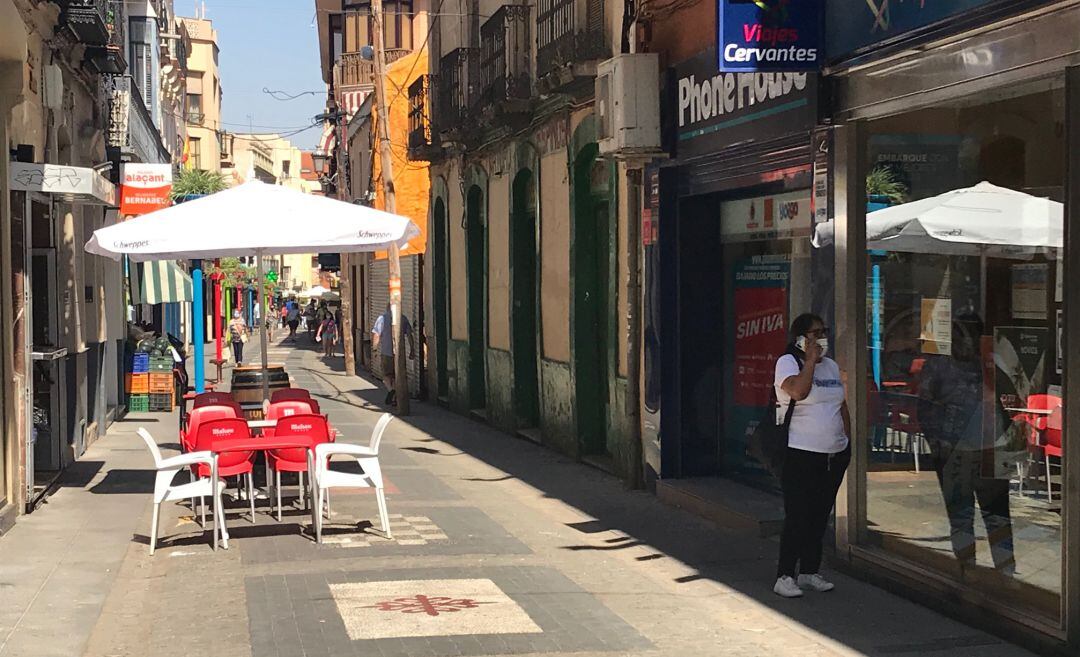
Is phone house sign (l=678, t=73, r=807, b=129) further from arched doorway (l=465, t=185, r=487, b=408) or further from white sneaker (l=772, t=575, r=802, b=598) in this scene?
arched doorway (l=465, t=185, r=487, b=408)

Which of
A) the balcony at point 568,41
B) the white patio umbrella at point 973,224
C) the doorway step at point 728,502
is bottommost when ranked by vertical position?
the doorway step at point 728,502

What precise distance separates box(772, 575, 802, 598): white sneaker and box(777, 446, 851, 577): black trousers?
44mm

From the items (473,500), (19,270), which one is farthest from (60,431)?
(473,500)

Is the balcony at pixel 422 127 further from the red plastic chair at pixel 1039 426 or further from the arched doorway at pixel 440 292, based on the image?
the red plastic chair at pixel 1039 426

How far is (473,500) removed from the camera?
511 inches

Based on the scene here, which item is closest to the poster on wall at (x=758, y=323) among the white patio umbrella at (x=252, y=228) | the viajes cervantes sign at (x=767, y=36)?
the viajes cervantes sign at (x=767, y=36)

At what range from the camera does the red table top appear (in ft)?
34.0

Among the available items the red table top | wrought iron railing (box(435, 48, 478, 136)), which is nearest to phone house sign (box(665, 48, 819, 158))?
the red table top

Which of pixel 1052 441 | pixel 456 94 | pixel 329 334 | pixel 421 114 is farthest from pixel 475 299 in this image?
pixel 329 334

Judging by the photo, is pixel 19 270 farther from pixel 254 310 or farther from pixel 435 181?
pixel 254 310

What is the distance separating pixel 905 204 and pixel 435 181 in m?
17.0

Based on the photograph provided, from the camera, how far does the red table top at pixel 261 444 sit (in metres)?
10.4

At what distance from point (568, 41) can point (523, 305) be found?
16.9 ft

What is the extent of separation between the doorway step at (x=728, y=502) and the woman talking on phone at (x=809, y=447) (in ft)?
6.39
